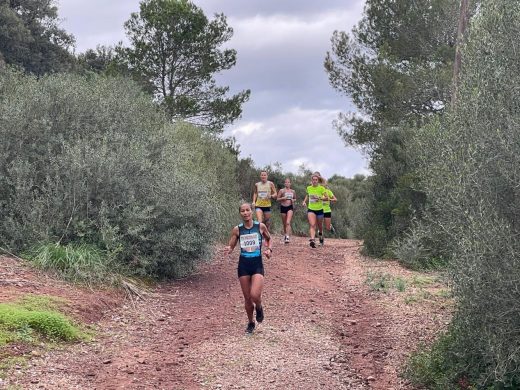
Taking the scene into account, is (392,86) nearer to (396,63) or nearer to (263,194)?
(396,63)

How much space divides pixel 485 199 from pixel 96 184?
732 cm

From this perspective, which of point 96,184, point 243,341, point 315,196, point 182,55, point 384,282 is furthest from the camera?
point 182,55

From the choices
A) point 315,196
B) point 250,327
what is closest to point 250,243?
point 250,327

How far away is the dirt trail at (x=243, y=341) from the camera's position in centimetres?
659

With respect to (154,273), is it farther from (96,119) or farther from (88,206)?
(96,119)

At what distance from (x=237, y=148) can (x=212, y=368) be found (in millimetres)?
19531

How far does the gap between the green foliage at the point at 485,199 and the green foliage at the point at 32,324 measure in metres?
4.39

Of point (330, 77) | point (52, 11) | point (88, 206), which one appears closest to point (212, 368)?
point (88, 206)

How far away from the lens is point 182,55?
28.0 metres

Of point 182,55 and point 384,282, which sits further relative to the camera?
point 182,55

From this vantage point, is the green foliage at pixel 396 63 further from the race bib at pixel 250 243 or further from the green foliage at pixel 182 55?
the race bib at pixel 250 243

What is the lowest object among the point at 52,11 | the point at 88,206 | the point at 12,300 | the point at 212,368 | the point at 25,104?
the point at 212,368

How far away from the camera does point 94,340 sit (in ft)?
25.1

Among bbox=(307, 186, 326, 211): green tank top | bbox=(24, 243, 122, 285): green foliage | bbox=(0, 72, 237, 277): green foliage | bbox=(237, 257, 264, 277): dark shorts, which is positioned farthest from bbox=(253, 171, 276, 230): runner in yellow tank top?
bbox=(237, 257, 264, 277): dark shorts
